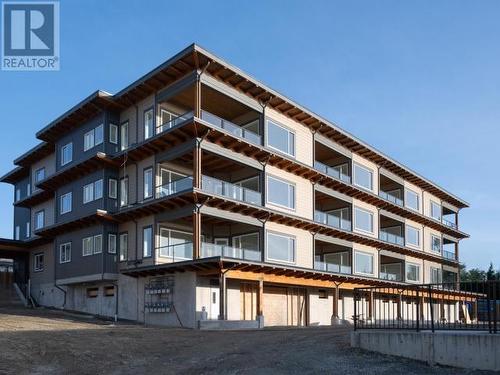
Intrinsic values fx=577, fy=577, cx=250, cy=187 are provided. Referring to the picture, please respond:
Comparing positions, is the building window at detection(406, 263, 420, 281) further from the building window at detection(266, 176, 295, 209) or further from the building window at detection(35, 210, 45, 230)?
the building window at detection(35, 210, 45, 230)

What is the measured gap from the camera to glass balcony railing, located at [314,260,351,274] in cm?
4106

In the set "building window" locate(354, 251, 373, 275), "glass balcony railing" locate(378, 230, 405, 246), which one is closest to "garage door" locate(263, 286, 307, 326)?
"building window" locate(354, 251, 373, 275)

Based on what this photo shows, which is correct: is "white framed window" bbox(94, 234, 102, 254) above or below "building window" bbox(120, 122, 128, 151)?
below

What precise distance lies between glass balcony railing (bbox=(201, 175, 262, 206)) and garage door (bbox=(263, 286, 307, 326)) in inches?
257

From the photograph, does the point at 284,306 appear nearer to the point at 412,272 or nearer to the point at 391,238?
the point at 391,238

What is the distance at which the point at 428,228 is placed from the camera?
61.2 metres

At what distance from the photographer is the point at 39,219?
156ft

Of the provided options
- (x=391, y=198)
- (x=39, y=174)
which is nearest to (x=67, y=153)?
(x=39, y=174)

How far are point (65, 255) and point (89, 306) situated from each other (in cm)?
466

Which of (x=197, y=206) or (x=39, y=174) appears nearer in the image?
(x=197, y=206)

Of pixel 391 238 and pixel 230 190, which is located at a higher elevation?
pixel 230 190

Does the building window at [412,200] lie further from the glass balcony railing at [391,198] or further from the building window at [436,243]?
the building window at [436,243]

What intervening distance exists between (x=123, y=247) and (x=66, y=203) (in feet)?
25.0

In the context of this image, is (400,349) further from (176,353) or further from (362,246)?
(362,246)
